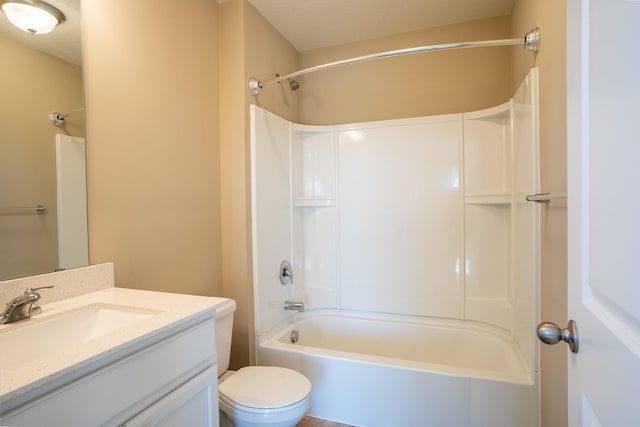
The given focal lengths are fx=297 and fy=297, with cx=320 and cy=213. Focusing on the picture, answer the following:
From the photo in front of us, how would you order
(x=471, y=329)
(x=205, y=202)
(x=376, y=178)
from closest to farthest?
1. (x=205, y=202)
2. (x=471, y=329)
3. (x=376, y=178)

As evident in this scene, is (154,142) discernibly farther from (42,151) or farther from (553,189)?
(553,189)

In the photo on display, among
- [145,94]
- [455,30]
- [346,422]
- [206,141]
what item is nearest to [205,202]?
[206,141]

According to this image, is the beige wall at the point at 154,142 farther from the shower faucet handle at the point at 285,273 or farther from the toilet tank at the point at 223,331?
the shower faucet handle at the point at 285,273

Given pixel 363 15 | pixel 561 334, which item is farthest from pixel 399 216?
pixel 561 334

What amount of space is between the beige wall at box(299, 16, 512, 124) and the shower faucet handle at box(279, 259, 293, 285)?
126 centimetres

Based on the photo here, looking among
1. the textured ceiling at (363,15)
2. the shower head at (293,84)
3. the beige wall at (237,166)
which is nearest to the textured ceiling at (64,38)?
the beige wall at (237,166)

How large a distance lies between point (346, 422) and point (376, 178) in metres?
1.67

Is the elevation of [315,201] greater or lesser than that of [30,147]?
lesser

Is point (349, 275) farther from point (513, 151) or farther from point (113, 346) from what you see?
point (113, 346)

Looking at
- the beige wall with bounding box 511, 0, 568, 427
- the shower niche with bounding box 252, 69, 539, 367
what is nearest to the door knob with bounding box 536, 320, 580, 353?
the beige wall with bounding box 511, 0, 568, 427

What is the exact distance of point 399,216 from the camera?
2.33 metres

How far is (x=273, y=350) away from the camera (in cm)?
191

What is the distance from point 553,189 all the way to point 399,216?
1146 mm

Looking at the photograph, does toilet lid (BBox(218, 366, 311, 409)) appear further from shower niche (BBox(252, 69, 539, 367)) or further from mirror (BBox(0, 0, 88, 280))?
mirror (BBox(0, 0, 88, 280))
